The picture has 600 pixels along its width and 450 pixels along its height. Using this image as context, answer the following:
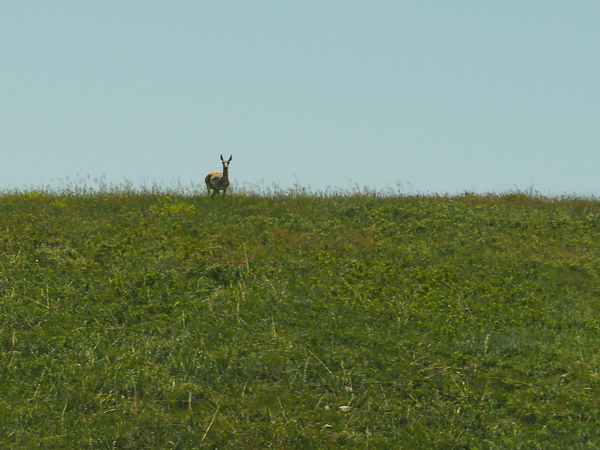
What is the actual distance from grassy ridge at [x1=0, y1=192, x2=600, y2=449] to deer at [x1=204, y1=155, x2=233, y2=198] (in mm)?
2683

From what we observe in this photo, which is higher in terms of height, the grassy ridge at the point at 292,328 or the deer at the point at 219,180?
the deer at the point at 219,180

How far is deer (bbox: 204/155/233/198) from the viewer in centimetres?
2330

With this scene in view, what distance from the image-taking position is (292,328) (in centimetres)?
1287

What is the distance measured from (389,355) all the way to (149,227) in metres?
8.62

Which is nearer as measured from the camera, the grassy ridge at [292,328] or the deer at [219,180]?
the grassy ridge at [292,328]

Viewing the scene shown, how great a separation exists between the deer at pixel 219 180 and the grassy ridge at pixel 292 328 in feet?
8.80

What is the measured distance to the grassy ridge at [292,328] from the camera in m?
10.0

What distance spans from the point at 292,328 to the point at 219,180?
1126cm

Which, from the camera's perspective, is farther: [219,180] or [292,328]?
[219,180]

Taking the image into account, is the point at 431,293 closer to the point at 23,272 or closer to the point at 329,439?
the point at 329,439

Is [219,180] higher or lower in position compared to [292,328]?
higher

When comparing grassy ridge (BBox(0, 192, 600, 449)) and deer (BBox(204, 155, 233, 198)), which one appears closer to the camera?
grassy ridge (BBox(0, 192, 600, 449))

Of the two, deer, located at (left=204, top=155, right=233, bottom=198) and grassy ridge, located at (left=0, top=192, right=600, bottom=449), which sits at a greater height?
deer, located at (left=204, top=155, right=233, bottom=198)

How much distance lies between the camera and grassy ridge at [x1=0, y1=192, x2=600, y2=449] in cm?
1005
